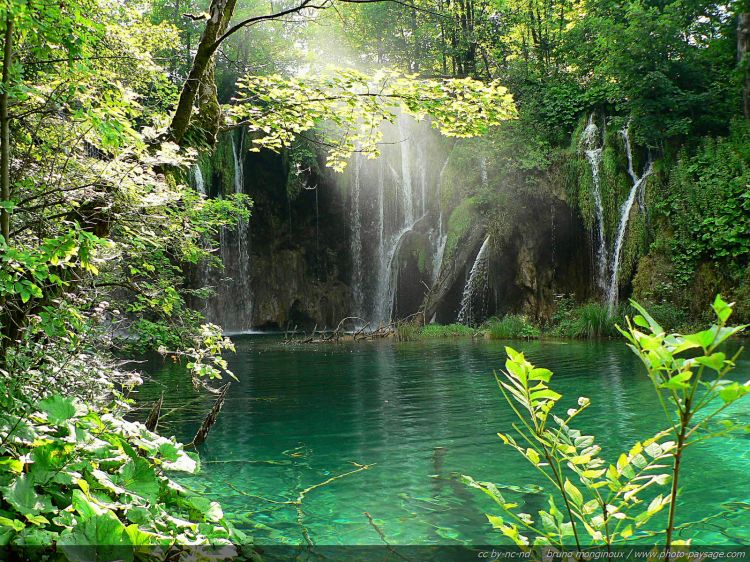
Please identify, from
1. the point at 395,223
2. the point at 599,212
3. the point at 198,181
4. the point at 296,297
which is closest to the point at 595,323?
the point at 599,212

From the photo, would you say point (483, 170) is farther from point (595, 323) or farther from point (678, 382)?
point (678, 382)

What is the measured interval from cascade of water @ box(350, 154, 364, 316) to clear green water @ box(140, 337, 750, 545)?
580 inches

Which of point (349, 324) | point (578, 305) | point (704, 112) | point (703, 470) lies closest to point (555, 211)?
point (578, 305)

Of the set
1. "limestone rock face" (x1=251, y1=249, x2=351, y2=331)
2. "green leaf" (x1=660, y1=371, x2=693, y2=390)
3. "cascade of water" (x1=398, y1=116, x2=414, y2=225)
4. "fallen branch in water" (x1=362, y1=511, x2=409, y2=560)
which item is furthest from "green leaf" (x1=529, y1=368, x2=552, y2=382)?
"limestone rock face" (x1=251, y1=249, x2=351, y2=331)

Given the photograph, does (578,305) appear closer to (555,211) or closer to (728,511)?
(555,211)

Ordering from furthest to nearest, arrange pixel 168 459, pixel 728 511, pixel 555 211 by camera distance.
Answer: pixel 555 211 → pixel 728 511 → pixel 168 459

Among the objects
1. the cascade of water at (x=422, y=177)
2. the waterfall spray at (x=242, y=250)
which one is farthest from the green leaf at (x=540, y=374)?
the waterfall spray at (x=242, y=250)

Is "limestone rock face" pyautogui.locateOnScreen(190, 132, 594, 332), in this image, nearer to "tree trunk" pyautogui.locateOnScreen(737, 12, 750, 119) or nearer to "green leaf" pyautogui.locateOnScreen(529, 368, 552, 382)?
"tree trunk" pyautogui.locateOnScreen(737, 12, 750, 119)

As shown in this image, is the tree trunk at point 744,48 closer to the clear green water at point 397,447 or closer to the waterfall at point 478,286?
the waterfall at point 478,286

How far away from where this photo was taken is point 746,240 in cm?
1527

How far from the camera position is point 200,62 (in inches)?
207

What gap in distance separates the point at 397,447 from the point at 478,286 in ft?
51.5

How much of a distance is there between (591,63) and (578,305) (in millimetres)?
10588

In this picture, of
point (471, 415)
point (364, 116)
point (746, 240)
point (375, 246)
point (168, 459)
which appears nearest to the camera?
point (168, 459)
